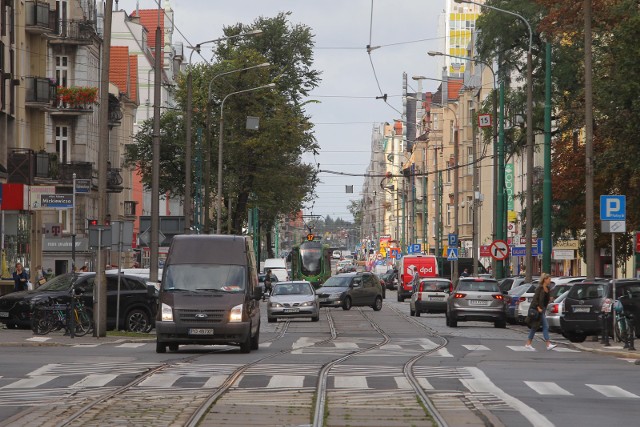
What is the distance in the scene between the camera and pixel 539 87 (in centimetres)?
6575

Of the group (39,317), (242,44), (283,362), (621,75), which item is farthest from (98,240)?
(242,44)

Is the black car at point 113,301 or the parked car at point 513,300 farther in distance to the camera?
the parked car at point 513,300

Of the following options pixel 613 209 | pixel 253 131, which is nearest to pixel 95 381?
pixel 613 209

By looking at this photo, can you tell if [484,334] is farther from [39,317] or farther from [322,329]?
[39,317]

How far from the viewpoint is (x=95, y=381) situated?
69.4 ft

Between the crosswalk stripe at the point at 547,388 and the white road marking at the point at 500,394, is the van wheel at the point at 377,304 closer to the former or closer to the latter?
the white road marking at the point at 500,394

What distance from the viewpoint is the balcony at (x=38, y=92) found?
64.8 m

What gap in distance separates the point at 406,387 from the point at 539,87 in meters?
46.5

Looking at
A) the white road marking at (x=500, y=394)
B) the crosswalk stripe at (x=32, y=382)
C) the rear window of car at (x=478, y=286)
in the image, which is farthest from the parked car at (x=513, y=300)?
the crosswalk stripe at (x=32, y=382)

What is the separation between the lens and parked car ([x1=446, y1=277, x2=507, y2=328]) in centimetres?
4678

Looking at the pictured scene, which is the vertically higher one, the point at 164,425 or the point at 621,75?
the point at 621,75

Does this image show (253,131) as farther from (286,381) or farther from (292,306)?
(286,381)

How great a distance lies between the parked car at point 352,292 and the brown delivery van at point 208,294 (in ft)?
112

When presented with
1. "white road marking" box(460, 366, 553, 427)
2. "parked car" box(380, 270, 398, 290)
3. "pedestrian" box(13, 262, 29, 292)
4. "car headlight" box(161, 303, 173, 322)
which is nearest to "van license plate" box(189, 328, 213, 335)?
"car headlight" box(161, 303, 173, 322)
